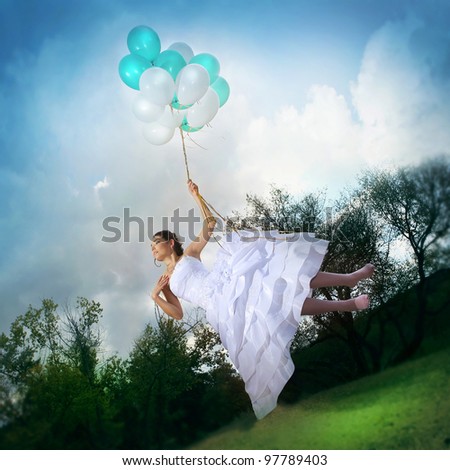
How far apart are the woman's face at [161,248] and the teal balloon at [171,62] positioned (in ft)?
3.85

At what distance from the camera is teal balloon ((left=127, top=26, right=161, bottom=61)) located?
129 inches

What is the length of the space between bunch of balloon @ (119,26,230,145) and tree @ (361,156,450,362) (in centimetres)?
287

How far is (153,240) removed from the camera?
3633 mm

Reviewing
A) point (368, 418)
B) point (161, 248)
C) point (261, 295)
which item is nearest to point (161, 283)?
point (161, 248)

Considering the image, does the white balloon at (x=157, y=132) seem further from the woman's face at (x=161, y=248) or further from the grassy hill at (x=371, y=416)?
the grassy hill at (x=371, y=416)

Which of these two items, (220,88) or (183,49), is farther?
(220,88)

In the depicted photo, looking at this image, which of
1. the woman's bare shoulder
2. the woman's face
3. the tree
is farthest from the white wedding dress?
the tree

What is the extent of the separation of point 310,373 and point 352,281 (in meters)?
2.68

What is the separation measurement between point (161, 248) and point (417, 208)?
3.39m

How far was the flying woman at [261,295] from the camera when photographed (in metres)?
2.88

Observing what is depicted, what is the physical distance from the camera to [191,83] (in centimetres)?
314

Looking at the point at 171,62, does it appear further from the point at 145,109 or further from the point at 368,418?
the point at 368,418
